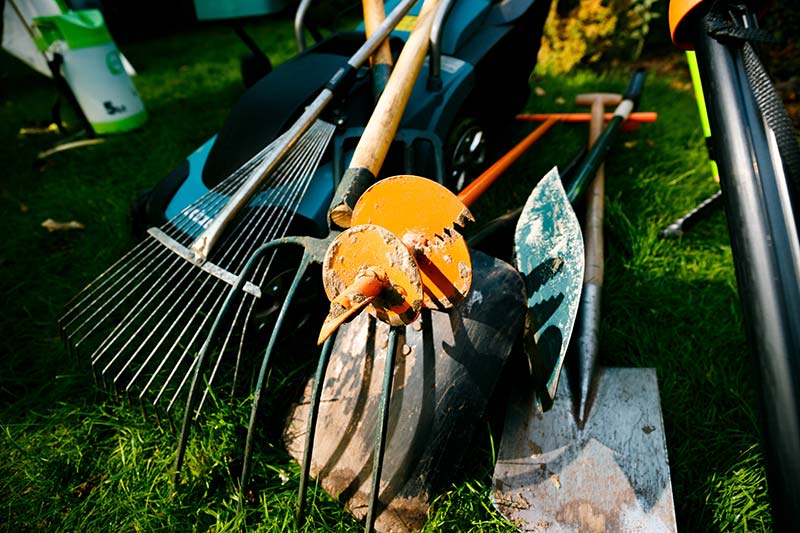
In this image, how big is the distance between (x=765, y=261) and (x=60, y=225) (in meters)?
2.80

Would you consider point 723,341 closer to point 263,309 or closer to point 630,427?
point 630,427

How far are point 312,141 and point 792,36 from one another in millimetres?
3024

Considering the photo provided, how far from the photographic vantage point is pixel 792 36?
2.67m

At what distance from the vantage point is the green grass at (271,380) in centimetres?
119

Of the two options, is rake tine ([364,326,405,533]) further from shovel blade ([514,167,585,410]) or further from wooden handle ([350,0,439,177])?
wooden handle ([350,0,439,177])

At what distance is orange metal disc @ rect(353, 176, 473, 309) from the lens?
2.81 ft

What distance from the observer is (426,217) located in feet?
2.89

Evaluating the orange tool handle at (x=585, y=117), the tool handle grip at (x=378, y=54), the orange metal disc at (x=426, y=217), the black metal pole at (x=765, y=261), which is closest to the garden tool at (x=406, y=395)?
the orange metal disc at (x=426, y=217)

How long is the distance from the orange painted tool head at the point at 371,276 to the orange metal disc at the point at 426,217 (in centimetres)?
11

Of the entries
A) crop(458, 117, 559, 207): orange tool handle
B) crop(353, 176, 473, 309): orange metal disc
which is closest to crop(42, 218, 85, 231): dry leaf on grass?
crop(458, 117, 559, 207): orange tool handle

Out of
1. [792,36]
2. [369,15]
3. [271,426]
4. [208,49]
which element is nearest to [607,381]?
[271,426]

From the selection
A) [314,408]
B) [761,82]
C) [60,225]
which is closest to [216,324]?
[314,408]

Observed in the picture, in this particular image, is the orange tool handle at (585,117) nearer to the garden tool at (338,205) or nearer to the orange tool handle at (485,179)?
the orange tool handle at (485,179)

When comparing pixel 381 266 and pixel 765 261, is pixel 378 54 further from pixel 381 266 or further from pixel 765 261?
pixel 765 261
